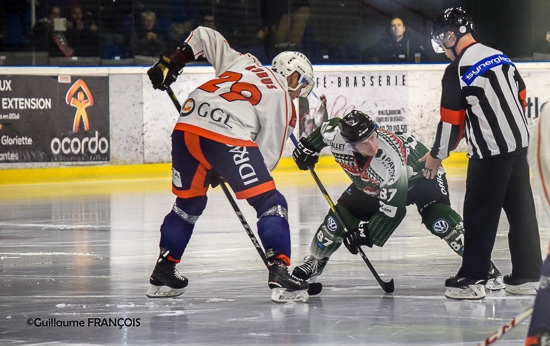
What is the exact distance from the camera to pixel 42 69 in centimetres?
1201

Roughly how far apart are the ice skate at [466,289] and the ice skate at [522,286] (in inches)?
8.8

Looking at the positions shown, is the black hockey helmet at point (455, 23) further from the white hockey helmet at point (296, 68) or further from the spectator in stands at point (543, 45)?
the spectator in stands at point (543, 45)

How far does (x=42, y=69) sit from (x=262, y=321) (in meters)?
8.64

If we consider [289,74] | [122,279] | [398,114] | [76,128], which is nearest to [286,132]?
[289,74]

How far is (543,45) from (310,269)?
1119 cm

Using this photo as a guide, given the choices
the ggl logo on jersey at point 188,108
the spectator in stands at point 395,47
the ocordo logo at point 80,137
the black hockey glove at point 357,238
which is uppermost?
the ggl logo on jersey at point 188,108

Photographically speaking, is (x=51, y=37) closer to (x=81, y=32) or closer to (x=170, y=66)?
(x=81, y=32)

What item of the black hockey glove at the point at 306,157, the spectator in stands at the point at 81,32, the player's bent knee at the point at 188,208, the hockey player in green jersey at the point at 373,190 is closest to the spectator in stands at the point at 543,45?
the spectator in stands at the point at 81,32

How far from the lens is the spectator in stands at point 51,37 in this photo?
12.5 metres

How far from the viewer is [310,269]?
4.88 metres

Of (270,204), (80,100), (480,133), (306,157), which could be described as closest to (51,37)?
(80,100)

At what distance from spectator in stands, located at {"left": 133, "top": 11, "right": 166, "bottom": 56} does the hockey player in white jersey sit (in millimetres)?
8697

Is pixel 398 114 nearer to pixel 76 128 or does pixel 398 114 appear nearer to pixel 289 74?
pixel 76 128

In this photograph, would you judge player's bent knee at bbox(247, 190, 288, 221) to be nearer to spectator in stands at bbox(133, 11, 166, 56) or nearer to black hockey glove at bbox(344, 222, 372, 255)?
black hockey glove at bbox(344, 222, 372, 255)
